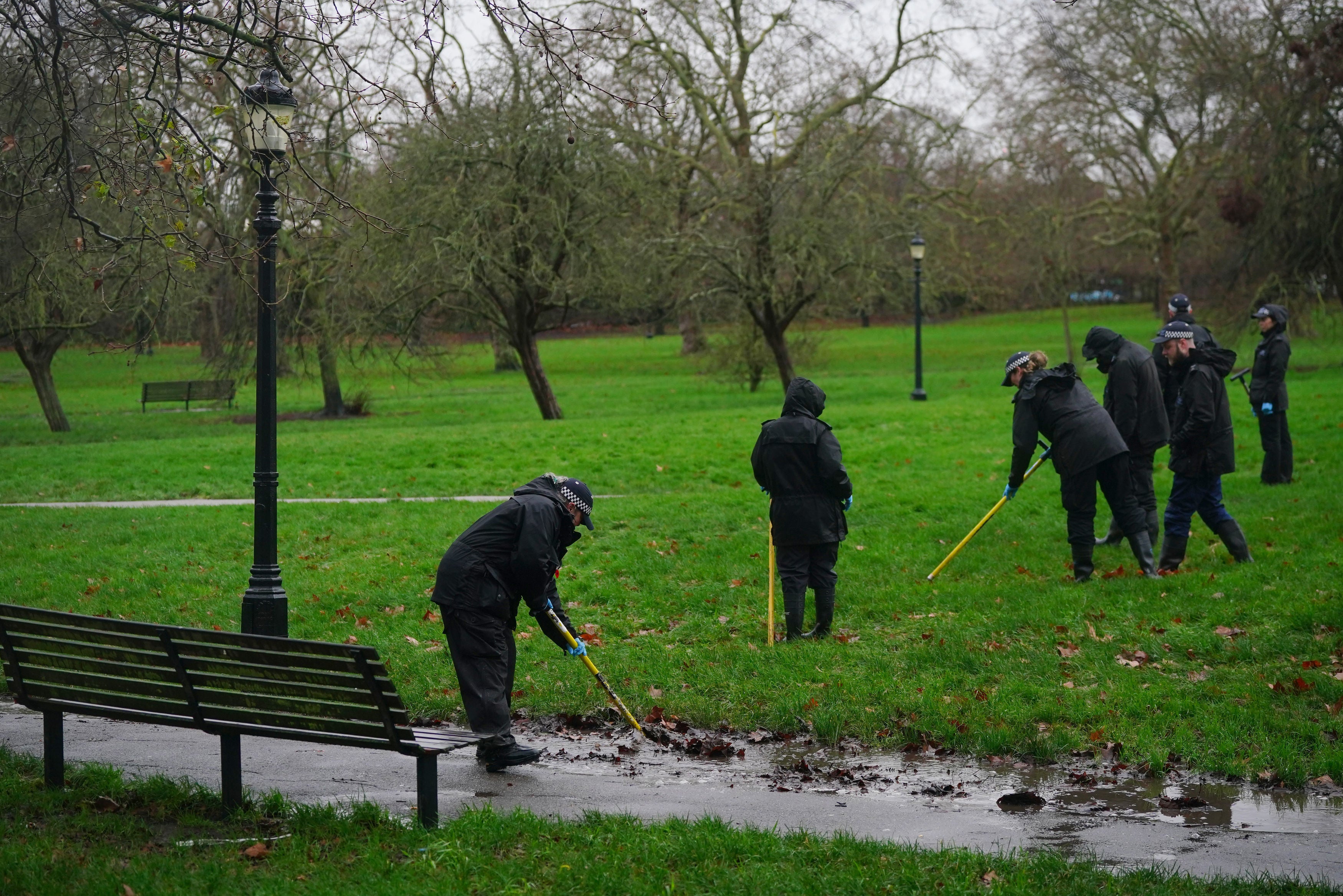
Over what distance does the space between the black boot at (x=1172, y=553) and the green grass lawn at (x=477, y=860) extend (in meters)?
5.81

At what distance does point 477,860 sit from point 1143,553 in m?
6.68

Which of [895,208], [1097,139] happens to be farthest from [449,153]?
[1097,139]

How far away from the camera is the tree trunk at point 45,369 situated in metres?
26.0

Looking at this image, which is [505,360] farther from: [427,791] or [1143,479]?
[427,791]

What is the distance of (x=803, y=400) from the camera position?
8.86 m

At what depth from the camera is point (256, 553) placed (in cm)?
863

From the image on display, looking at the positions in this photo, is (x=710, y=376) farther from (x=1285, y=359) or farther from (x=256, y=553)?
(x=256, y=553)

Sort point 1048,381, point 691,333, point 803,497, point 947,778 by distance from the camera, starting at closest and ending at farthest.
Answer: point 947,778 → point 803,497 → point 1048,381 → point 691,333

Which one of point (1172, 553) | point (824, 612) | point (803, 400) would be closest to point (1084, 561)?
point (1172, 553)

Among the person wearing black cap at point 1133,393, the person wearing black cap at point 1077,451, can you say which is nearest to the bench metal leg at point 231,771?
the person wearing black cap at point 1077,451

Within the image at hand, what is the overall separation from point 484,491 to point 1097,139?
31818mm

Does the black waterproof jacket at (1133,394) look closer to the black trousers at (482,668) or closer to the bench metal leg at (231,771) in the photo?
the black trousers at (482,668)

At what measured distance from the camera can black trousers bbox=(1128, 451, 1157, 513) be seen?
35.8 feet

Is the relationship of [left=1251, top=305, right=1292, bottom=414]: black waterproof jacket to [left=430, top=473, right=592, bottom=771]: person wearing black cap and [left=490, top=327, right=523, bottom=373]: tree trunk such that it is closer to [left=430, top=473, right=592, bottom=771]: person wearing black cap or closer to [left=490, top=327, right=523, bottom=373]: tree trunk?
[left=430, top=473, right=592, bottom=771]: person wearing black cap
